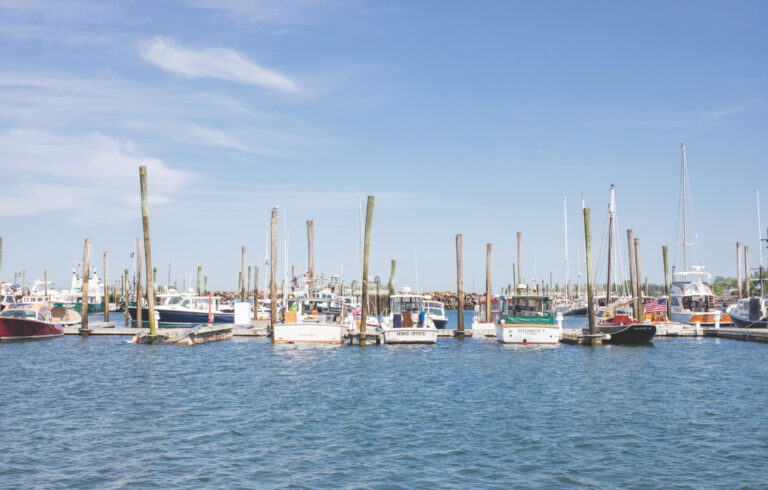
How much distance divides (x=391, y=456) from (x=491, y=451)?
2.51m

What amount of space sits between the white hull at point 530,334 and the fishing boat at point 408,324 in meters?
4.45

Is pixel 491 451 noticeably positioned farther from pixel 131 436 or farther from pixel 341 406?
pixel 131 436

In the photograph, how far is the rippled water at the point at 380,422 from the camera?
14.1 metres

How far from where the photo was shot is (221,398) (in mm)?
22922

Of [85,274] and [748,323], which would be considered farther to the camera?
[748,323]

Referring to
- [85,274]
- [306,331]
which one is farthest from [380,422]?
[85,274]

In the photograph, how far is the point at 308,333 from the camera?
39.6 meters

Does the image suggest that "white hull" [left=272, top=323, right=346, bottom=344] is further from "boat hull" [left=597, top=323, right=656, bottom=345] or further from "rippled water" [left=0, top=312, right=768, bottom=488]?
"boat hull" [left=597, top=323, right=656, bottom=345]

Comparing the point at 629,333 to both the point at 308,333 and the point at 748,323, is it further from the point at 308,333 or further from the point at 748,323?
the point at 308,333

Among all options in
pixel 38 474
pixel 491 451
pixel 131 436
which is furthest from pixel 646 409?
pixel 38 474

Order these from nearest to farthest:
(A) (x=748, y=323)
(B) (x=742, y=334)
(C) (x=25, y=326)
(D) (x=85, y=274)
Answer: (C) (x=25, y=326) → (D) (x=85, y=274) → (B) (x=742, y=334) → (A) (x=748, y=323)

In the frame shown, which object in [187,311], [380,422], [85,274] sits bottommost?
[380,422]

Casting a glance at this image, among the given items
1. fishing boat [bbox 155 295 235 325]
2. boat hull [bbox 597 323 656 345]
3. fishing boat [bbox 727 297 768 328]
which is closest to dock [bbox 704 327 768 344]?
fishing boat [bbox 727 297 768 328]

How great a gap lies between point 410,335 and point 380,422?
2053cm
